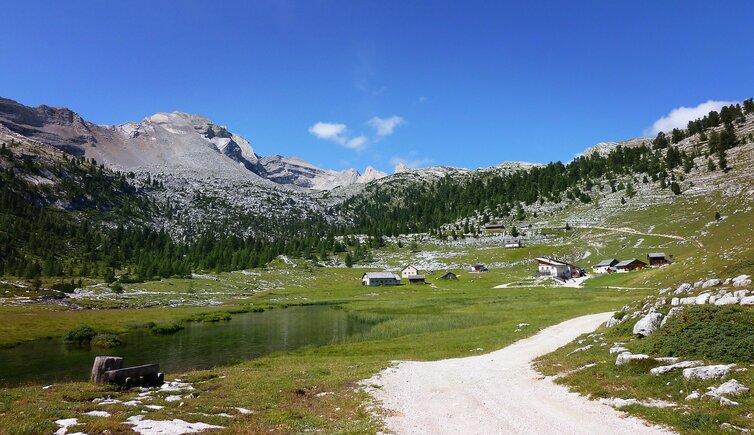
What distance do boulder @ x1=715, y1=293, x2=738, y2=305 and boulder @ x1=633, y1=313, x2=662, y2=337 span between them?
18.2ft

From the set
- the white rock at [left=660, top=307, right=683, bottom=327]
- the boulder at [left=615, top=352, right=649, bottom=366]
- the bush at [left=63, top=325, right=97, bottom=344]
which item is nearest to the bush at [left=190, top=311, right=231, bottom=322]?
the bush at [left=63, top=325, right=97, bottom=344]

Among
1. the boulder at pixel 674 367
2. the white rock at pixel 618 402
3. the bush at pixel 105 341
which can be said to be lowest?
the bush at pixel 105 341

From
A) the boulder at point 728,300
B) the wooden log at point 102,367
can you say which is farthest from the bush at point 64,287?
the boulder at point 728,300

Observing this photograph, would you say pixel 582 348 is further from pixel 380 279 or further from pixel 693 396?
pixel 380 279

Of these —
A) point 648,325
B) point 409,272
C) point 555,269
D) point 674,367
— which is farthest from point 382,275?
point 674,367

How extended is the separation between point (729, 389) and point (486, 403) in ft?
34.2

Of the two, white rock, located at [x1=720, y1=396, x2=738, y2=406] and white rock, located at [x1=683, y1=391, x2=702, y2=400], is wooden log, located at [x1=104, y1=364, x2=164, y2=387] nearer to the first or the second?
white rock, located at [x1=683, y1=391, x2=702, y2=400]

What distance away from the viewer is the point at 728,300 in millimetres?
31172

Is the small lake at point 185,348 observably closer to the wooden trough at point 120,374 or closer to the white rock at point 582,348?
the wooden trough at point 120,374

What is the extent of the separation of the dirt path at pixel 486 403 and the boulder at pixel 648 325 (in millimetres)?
8386

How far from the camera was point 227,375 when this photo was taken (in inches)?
1275

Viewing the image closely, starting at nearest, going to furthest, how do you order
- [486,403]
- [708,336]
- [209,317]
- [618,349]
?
1. [486,403]
2. [708,336]
3. [618,349]
4. [209,317]

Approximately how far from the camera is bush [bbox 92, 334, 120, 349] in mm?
57844

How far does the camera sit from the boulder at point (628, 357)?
23834mm
